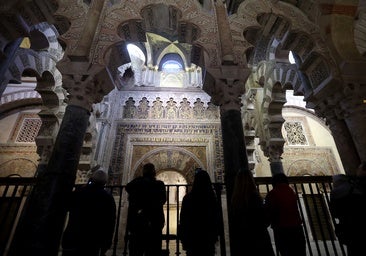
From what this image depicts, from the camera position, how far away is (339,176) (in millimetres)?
2406

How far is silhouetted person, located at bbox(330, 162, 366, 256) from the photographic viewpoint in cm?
213

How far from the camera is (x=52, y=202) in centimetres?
278

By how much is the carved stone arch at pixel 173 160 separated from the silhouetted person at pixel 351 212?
622cm

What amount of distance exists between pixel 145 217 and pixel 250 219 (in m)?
1.02

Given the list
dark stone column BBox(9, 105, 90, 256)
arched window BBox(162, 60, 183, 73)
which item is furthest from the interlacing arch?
arched window BBox(162, 60, 183, 73)

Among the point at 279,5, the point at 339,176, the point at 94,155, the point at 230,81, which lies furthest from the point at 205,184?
the point at 94,155

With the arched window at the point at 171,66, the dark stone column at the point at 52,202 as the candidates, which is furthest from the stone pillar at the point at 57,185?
the arched window at the point at 171,66

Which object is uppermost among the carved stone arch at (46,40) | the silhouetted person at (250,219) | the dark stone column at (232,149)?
the carved stone arch at (46,40)

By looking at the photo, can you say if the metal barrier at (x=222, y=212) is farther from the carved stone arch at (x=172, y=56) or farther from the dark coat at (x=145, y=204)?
the carved stone arch at (x=172, y=56)

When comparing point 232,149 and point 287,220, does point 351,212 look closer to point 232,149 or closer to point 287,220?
point 287,220

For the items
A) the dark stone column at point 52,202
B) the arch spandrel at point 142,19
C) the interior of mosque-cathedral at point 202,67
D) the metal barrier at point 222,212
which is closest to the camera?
the dark stone column at point 52,202

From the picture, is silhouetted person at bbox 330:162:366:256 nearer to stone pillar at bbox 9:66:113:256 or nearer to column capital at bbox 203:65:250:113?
column capital at bbox 203:65:250:113

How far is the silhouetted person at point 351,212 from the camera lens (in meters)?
2.13

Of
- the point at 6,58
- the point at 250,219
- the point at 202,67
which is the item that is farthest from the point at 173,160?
the point at 250,219
